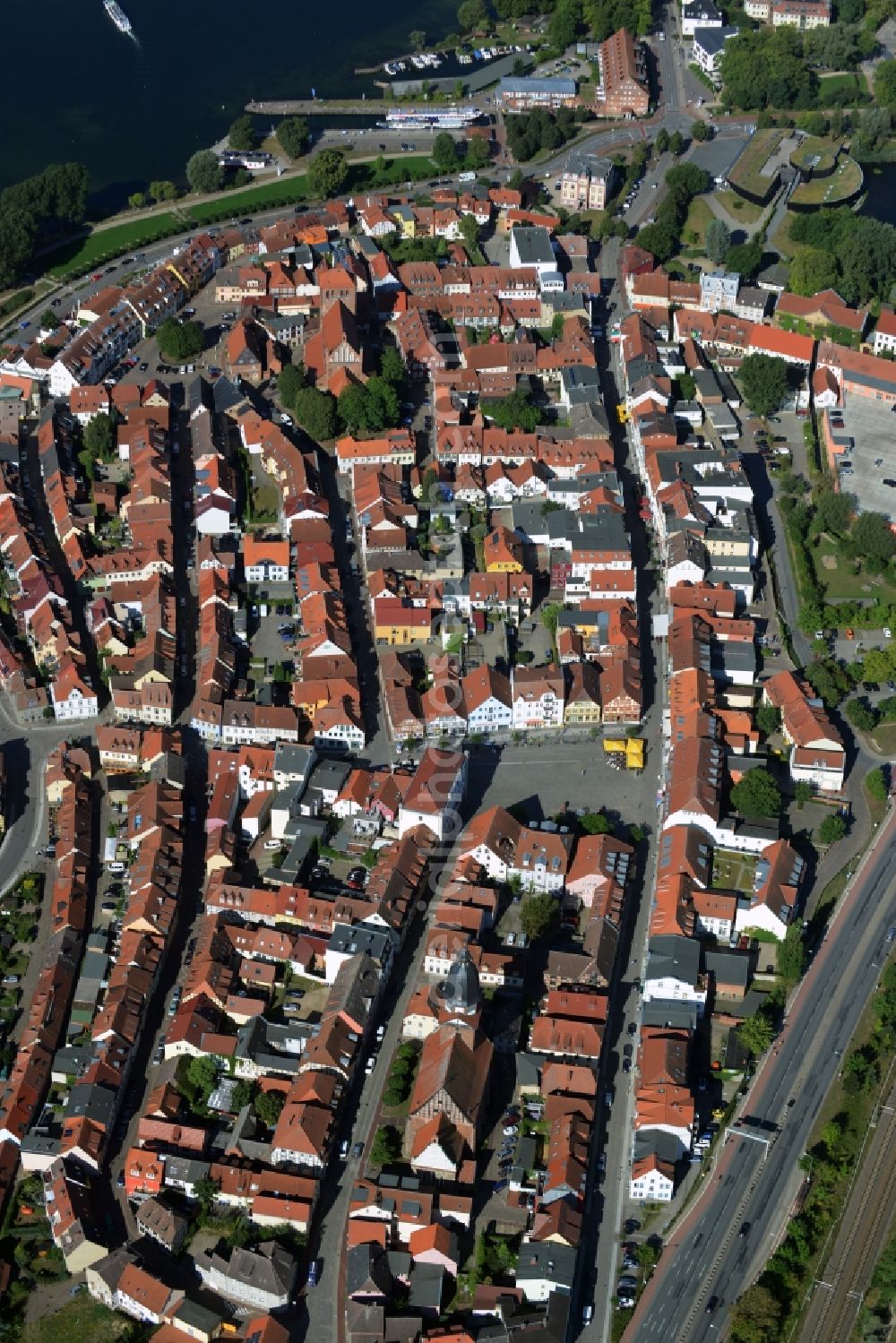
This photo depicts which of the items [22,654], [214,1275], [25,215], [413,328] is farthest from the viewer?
[25,215]

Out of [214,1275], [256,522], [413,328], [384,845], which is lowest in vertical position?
[214,1275]

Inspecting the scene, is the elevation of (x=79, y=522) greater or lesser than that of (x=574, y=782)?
greater

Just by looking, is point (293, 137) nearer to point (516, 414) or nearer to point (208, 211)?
point (208, 211)

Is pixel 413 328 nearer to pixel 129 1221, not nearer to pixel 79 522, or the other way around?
pixel 79 522

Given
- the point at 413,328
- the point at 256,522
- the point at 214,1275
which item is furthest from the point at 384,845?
the point at 413,328

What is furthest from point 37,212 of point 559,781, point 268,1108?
point 268,1108

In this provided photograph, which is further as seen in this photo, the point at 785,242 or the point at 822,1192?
the point at 785,242
